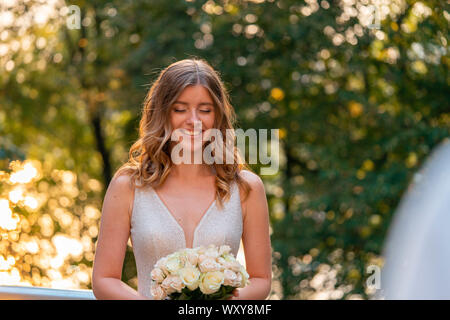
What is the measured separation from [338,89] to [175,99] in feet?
14.7

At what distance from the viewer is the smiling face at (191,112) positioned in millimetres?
2541

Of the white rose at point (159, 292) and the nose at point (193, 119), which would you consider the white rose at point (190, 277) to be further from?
the nose at point (193, 119)

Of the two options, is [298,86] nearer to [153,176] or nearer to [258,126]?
[258,126]

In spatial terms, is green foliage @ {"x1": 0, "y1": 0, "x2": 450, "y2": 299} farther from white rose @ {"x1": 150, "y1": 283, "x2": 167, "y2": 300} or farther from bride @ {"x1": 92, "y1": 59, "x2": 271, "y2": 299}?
white rose @ {"x1": 150, "y1": 283, "x2": 167, "y2": 300}

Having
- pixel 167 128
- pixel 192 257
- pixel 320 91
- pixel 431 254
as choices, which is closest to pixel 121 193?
pixel 167 128

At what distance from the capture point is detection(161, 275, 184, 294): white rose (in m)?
1.97

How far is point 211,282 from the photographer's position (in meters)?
1.96

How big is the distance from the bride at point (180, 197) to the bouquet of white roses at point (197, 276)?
1.44 feet

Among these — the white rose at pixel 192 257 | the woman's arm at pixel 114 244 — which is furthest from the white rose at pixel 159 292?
the woman's arm at pixel 114 244

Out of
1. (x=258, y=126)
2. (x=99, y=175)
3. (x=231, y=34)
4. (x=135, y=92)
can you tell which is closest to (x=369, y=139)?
(x=258, y=126)

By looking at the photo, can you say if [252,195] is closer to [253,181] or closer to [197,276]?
[253,181]

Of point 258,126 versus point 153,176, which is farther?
point 258,126

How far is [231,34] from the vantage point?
6.65 meters

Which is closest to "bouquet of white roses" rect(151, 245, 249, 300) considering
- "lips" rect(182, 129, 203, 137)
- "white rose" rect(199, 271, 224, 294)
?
"white rose" rect(199, 271, 224, 294)
